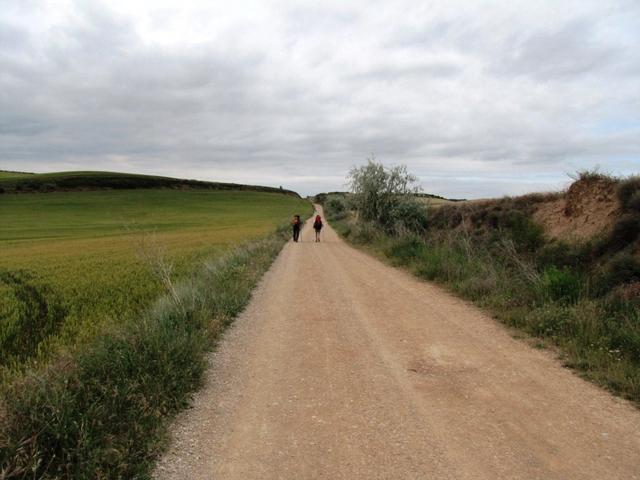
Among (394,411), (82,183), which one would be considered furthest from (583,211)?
(82,183)

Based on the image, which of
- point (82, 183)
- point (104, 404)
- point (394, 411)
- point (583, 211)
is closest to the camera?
point (104, 404)

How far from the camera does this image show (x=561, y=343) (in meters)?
6.57

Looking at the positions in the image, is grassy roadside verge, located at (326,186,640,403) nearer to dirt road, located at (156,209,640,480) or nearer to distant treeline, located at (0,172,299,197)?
dirt road, located at (156,209,640,480)

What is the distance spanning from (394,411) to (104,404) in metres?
2.75

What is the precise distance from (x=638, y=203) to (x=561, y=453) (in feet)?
32.0

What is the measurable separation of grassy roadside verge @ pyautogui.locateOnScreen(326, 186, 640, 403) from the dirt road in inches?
19.6

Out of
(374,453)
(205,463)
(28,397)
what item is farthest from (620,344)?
(28,397)

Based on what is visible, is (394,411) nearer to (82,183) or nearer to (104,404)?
(104,404)

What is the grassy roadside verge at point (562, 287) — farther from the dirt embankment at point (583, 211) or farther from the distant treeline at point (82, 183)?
the distant treeline at point (82, 183)

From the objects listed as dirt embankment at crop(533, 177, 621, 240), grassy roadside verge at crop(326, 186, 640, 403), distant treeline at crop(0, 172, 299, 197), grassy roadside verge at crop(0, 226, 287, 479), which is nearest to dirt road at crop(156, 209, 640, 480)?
grassy roadside verge at crop(0, 226, 287, 479)

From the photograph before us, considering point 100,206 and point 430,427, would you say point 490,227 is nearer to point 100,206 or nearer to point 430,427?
point 430,427

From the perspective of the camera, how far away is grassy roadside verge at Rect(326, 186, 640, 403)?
5855 millimetres

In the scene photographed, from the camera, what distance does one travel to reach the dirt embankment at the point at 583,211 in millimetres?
12383

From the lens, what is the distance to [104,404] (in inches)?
Result: 154
